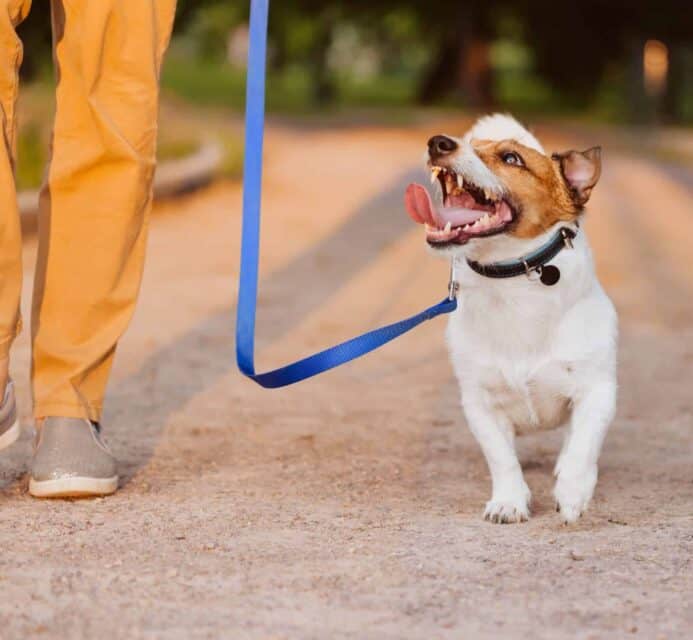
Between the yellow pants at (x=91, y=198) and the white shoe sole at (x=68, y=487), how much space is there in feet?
0.58

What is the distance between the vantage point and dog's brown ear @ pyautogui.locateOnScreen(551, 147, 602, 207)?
12.9ft

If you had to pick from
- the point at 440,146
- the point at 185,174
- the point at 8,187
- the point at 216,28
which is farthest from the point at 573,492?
the point at 216,28

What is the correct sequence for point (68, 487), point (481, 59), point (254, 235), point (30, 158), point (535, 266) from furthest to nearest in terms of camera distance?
point (481, 59), point (30, 158), point (535, 266), point (68, 487), point (254, 235)

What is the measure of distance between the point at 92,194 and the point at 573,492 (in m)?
1.31

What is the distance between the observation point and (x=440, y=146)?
3.71 metres

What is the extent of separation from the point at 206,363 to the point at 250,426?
43.1 inches

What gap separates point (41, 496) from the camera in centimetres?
365

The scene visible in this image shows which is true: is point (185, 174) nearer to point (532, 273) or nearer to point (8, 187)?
point (532, 273)

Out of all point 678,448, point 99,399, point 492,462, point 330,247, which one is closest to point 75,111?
point 99,399

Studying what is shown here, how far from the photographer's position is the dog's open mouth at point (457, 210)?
3670mm

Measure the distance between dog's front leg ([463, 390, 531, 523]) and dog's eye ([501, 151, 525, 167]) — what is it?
1.90 ft

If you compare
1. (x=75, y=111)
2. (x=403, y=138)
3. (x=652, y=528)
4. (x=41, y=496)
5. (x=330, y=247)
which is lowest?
(x=403, y=138)

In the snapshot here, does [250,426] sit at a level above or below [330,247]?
above

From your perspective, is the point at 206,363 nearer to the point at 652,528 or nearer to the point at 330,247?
the point at 652,528
